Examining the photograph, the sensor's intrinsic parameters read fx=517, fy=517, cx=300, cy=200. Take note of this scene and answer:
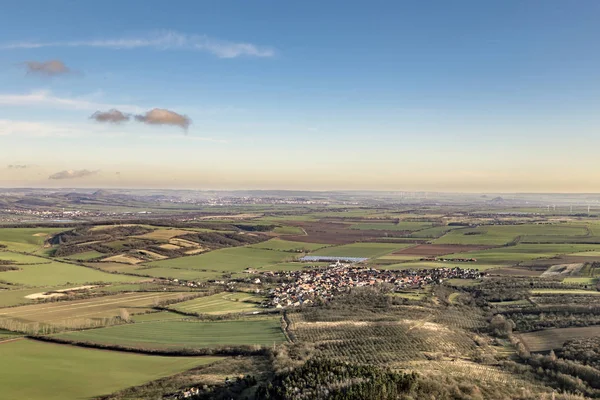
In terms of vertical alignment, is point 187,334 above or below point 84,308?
above

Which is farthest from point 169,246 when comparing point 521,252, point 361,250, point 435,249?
point 521,252

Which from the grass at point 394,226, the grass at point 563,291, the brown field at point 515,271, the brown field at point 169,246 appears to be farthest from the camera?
the grass at point 394,226

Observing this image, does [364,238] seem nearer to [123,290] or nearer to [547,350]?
[123,290]

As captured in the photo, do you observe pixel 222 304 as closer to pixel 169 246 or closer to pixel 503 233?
pixel 169 246

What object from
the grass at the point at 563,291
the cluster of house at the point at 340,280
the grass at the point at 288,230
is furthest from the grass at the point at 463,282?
the grass at the point at 288,230

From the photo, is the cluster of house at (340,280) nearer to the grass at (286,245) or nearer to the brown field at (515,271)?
the brown field at (515,271)

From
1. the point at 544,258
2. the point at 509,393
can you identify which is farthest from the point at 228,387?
the point at 544,258

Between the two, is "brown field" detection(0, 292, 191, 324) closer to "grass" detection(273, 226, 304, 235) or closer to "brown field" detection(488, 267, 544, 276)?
"brown field" detection(488, 267, 544, 276)
